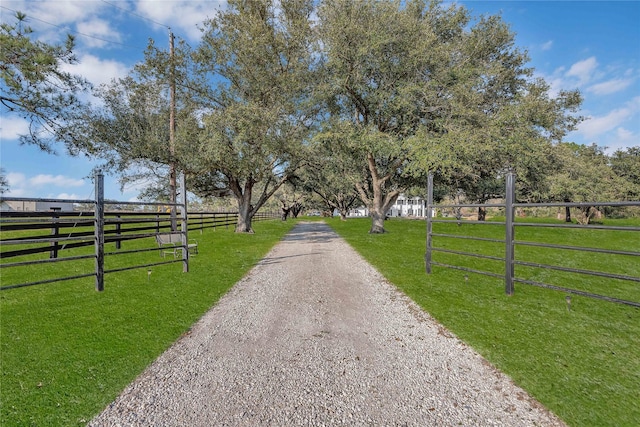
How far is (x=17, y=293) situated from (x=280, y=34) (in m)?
15.1

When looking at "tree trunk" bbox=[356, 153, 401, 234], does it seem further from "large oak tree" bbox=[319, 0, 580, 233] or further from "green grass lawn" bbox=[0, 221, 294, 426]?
"green grass lawn" bbox=[0, 221, 294, 426]

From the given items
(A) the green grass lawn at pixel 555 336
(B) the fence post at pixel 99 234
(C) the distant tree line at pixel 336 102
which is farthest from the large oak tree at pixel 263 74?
(A) the green grass lawn at pixel 555 336

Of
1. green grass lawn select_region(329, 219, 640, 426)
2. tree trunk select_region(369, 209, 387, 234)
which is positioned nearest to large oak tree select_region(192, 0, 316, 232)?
tree trunk select_region(369, 209, 387, 234)

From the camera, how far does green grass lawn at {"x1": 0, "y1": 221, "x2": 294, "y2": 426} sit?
7.82ft

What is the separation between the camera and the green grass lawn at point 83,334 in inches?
93.9

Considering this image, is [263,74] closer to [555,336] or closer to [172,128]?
[172,128]

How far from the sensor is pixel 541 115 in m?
13.9

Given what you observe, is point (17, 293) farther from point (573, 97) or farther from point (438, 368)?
point (573, 97)

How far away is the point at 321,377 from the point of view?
2.76 m

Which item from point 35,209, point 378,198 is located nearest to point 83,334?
point 378,198

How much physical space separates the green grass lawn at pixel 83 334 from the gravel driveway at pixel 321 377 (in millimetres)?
269

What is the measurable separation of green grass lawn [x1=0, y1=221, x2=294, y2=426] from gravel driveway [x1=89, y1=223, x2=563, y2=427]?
269mm

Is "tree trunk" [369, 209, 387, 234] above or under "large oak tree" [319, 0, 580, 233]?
under

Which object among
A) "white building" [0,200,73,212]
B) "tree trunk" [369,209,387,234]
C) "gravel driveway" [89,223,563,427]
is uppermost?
"white building" [0,200,73,212]
